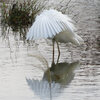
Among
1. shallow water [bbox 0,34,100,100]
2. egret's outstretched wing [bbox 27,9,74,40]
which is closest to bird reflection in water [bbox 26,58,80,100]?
shallow water [bbox 0,34,100,100]

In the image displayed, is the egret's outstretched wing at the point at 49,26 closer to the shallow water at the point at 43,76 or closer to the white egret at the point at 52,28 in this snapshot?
the white egret at the point at 52,28

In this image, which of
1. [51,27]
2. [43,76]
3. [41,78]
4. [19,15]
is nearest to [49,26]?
[51,27]

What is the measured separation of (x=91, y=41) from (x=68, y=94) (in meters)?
4.15

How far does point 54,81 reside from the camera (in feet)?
25.9

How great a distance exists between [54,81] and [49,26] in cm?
173

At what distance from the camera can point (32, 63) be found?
906 cm

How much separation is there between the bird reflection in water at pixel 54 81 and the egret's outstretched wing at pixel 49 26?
588 mm

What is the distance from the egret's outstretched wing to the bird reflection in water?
1.93 ft

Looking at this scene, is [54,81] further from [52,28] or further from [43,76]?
[52,28]

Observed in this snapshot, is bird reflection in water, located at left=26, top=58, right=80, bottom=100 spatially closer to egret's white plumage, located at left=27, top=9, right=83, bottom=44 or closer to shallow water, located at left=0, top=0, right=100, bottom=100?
shallow water, located at left=0, top=0, right=100, bottom=100

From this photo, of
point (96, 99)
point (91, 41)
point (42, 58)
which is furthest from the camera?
point (91, 41)

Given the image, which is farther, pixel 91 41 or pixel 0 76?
pixel 91 41

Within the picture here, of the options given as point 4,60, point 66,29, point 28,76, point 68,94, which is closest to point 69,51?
point 66,29

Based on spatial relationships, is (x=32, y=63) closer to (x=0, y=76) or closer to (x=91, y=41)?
(x=0, y=76)
